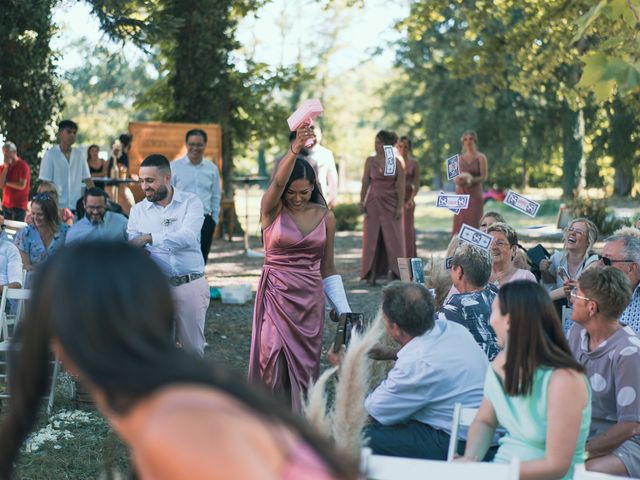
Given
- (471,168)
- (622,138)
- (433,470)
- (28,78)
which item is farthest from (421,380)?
(622,138)

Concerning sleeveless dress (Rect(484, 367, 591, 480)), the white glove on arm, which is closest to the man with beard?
the white glove on arm

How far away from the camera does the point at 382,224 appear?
13.3 meters

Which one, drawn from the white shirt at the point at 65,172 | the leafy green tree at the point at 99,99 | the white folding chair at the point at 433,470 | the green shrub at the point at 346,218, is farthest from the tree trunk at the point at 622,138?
the leafy green tree at the point at 99,99

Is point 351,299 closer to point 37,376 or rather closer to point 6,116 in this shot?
point 6,116

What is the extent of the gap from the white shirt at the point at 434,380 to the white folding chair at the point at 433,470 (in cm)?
140

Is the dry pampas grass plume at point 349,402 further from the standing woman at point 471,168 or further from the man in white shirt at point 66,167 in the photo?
the standing woman at point 471,168

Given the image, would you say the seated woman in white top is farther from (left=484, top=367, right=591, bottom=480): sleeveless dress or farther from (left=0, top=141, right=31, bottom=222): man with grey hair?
(left=0, top=141, right=31, bottom=222): man with grey hair

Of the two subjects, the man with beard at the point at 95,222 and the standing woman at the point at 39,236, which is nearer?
the man with beard at the point at 95,222

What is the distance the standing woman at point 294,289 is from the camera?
19.2 ft

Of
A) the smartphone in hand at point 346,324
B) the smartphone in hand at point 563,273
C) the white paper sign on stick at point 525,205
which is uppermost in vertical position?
the white paper sign on stick at point 525,205

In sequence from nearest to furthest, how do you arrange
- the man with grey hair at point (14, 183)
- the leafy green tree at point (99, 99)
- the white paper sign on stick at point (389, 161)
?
the white paper sign on stick at point (389, 161), the man with grey hair at point (14, 183), the leafy green tree at point (99, 99)

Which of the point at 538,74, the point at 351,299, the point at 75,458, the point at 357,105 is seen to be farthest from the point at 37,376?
the point at 357,105

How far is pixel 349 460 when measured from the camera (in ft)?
5.36

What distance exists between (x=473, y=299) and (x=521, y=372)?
6.20ft
